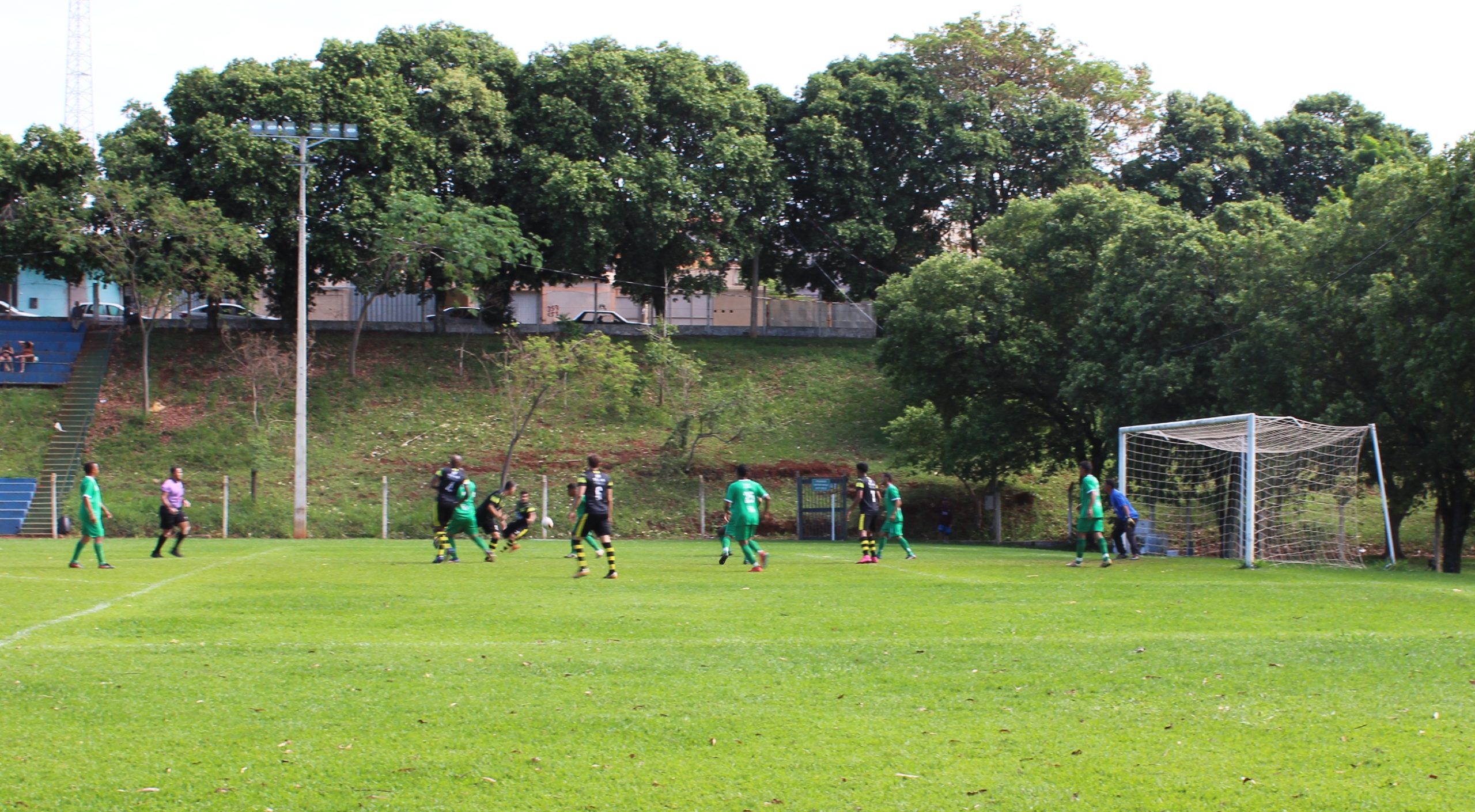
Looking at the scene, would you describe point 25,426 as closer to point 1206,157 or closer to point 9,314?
point 9,314

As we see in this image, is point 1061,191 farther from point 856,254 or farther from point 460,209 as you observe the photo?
point 460,209

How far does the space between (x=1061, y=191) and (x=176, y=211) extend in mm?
28304

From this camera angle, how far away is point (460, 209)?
4491 centimetres

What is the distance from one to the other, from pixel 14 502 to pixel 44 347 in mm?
11538

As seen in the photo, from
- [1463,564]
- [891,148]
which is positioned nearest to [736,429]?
[891,148]

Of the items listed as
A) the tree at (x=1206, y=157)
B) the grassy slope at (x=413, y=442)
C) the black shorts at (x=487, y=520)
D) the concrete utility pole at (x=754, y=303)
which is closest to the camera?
the black shorts at (x=487, y=520)

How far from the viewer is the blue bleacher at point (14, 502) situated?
35.3 m

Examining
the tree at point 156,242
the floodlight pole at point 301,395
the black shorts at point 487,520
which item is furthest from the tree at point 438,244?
the black shorts at point 487,520

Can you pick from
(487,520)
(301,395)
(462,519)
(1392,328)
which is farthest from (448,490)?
(1392,328)

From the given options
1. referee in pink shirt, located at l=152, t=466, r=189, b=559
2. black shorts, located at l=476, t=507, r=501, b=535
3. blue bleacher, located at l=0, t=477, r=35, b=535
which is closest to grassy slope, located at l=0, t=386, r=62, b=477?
blue bleacher, located at l=0, t=477, r=35, b=535

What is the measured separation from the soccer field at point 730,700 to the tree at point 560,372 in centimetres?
2291

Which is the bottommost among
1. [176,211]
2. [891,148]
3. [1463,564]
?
[1463,564]

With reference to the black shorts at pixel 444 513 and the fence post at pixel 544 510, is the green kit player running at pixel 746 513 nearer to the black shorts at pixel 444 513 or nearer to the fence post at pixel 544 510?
the black shorts at pixel 444 513

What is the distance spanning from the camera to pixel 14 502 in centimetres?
3597
